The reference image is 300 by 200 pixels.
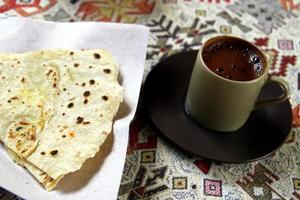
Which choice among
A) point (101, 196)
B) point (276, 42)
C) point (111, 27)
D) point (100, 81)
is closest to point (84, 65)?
point (100, 81)

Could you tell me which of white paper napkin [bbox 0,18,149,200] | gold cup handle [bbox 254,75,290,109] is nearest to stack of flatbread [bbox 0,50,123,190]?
white paper napkin [bbox 0,18,149,200]

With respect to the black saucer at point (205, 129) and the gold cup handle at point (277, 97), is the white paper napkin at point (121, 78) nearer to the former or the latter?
the black saucer at point (205, 129)

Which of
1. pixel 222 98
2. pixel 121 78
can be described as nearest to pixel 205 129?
pixel 222 98

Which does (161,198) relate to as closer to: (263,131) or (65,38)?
(263,131)

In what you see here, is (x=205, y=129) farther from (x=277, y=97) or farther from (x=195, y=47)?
(x=195, y=47)

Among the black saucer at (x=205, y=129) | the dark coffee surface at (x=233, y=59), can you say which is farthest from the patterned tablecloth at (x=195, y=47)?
the dark coffee surface at (x=233, y=59)
